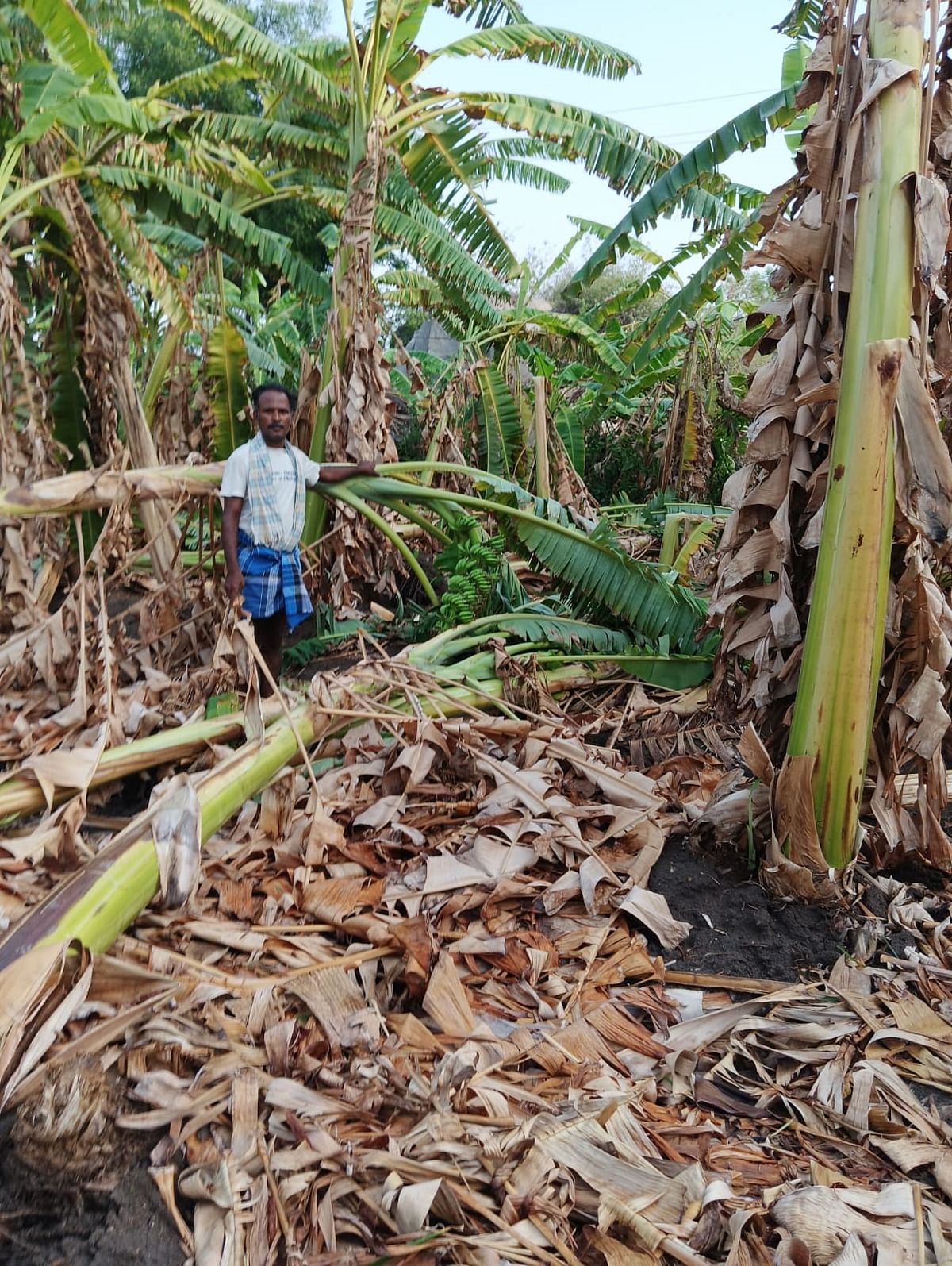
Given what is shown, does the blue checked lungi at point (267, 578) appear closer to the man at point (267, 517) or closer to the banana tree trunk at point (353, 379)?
the man at point (267, 517)

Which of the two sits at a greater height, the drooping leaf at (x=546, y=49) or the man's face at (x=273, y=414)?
the drooping leaf at (x=546, y=49)

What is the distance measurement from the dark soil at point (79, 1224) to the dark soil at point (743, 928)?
1538 mm

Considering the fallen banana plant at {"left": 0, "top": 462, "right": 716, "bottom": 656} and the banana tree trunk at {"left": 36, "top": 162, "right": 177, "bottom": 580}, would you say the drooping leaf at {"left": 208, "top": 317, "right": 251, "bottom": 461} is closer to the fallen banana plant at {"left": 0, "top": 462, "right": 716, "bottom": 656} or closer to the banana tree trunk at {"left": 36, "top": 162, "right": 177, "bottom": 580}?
the banana tree trunk at {"left": 36, "top": 162, "right": 177, "bottom": 580}

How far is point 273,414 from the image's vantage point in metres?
4.37

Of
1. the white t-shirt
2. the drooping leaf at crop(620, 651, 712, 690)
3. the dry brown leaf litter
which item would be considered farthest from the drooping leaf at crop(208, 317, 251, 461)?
the dry brown leaf litter

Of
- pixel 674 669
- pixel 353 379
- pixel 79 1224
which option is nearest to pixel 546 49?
pixel 353 379

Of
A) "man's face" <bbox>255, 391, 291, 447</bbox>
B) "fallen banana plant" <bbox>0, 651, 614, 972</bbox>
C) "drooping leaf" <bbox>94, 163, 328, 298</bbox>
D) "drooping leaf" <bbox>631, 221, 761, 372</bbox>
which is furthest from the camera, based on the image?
"drooping leaf" <bbox>94, 163, 328, 298</bbox>

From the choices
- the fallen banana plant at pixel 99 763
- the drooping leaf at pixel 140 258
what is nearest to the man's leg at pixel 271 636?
the fallen banana plant at pixel 99 763

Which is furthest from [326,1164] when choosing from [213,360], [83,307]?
[83,307]

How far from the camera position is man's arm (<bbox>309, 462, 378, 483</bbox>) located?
4828mm

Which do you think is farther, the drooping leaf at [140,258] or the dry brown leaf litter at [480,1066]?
the drooping leaf at [140,258]

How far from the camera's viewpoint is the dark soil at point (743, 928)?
8.49 feet

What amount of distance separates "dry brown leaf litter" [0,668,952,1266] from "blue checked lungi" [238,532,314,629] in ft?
5.15

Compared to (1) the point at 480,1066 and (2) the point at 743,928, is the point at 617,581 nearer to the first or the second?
(2) the point at 743,928
